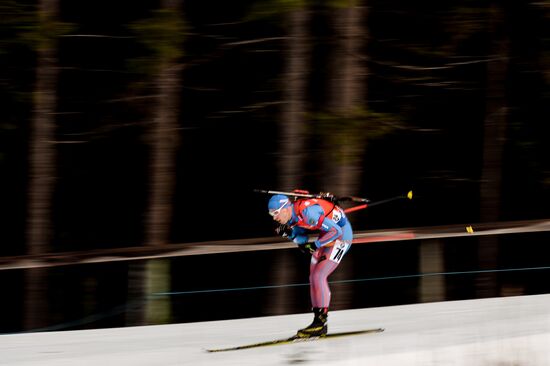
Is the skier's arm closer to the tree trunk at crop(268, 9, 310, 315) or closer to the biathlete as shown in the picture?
the biathlete

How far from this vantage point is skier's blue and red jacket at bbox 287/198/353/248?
7.41 metres

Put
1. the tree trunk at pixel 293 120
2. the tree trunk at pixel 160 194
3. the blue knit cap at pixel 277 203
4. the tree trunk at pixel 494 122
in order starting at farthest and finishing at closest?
1. the tree trunk at pixel 494 122
2. the tree trunk at pixel 293 120
3. the tree trunk at pixel 160 194
4. the blue knit cap at pixel 277 203

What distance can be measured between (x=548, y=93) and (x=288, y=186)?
428 cm

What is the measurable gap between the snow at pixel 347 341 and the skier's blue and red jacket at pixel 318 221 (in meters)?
0.79

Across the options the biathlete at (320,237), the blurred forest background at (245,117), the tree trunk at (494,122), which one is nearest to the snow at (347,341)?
the biathlete at (320,237)

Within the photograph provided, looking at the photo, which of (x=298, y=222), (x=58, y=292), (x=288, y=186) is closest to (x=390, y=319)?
(x=298, y=222)

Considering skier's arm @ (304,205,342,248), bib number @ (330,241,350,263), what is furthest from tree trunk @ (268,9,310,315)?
skier's arm @ (304,205,342,248)

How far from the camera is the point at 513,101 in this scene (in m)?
13.1

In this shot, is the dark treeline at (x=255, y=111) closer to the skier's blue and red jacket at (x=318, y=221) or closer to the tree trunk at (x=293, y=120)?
the tree trunk at (x=293, y=120)

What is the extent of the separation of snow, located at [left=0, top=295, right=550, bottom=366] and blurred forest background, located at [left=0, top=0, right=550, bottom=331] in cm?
138

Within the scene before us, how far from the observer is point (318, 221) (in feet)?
24.4

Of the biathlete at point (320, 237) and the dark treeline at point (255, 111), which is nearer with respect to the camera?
the biathlete at point (320, 237)

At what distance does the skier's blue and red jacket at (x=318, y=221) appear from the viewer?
741 cm

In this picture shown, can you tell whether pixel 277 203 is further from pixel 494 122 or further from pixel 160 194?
pixel 494 122
